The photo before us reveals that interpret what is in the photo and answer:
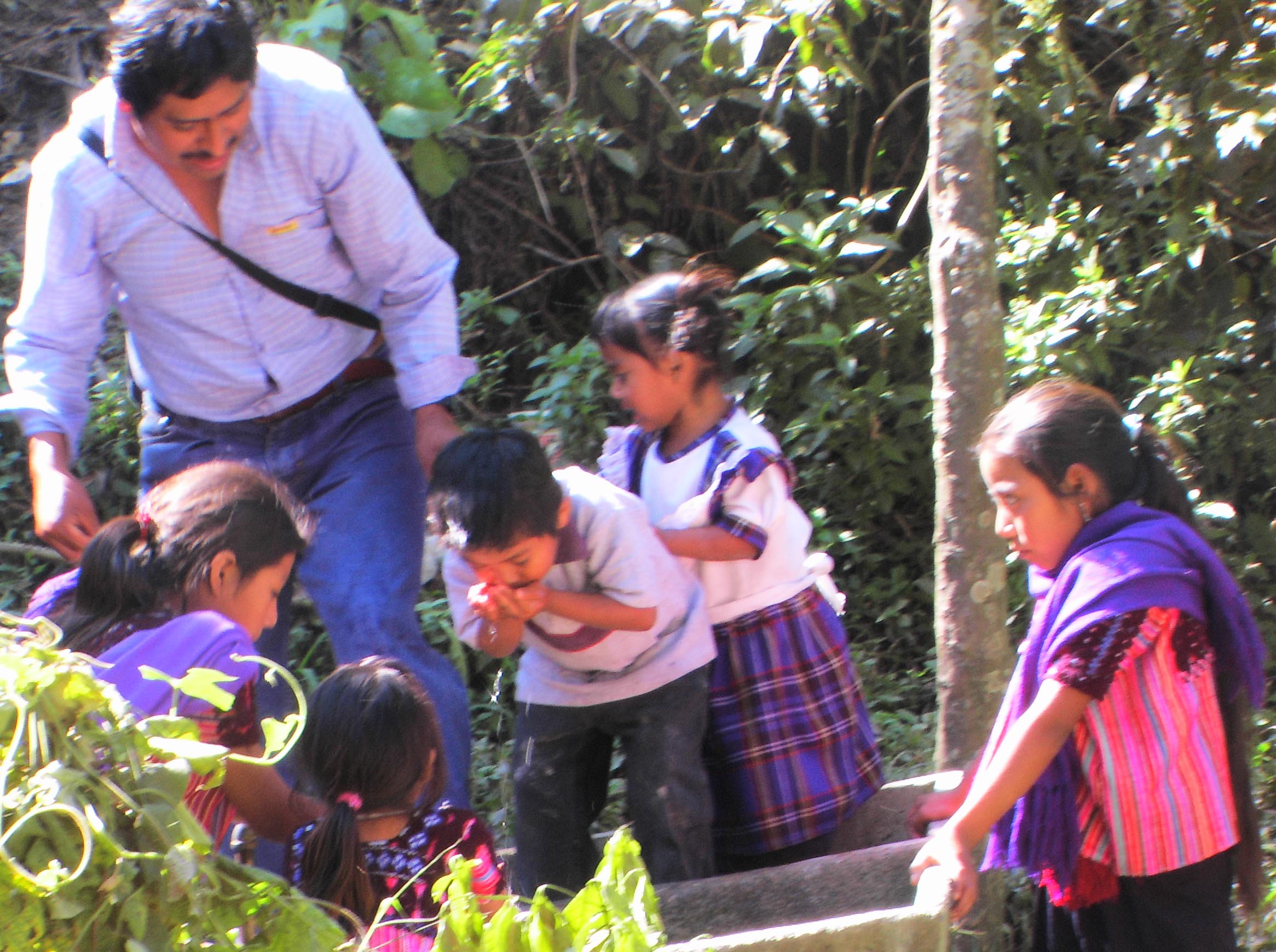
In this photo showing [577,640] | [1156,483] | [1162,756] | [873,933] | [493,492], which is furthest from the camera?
[577,640]

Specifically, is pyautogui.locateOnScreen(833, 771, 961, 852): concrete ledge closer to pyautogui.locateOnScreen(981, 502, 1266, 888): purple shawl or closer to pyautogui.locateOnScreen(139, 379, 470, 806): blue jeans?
pyautogui.locateOnScreen(981, 502, 1266, 888): purple shawl

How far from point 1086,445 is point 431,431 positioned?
1.26m

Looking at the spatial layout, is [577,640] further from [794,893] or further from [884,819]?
[884,819]

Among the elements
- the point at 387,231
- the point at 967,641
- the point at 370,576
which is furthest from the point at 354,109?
the point at 967,641

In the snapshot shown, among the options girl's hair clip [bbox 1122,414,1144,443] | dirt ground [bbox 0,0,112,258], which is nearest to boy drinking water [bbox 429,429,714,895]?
girl's hair clip [bbox 1122,414,1144,443]

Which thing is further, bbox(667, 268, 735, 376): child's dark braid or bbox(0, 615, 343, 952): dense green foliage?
bbox(667, 268, 735, 376): child's dark braid

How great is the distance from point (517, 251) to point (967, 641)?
3281mm

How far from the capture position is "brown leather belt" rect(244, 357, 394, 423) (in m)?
2.79

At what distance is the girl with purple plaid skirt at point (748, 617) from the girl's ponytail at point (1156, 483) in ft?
2.34

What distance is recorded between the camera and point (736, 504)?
2588 mm

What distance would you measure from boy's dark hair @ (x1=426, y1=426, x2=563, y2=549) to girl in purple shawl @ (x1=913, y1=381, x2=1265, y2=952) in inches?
29.5

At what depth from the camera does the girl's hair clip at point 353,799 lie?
6.84ft

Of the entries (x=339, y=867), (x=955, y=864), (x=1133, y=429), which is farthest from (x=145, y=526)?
(x=1133, y=429)

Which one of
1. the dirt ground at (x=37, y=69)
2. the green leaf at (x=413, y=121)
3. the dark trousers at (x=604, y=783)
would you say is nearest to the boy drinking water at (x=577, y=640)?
the dark trousers at (x=604, y=783)
